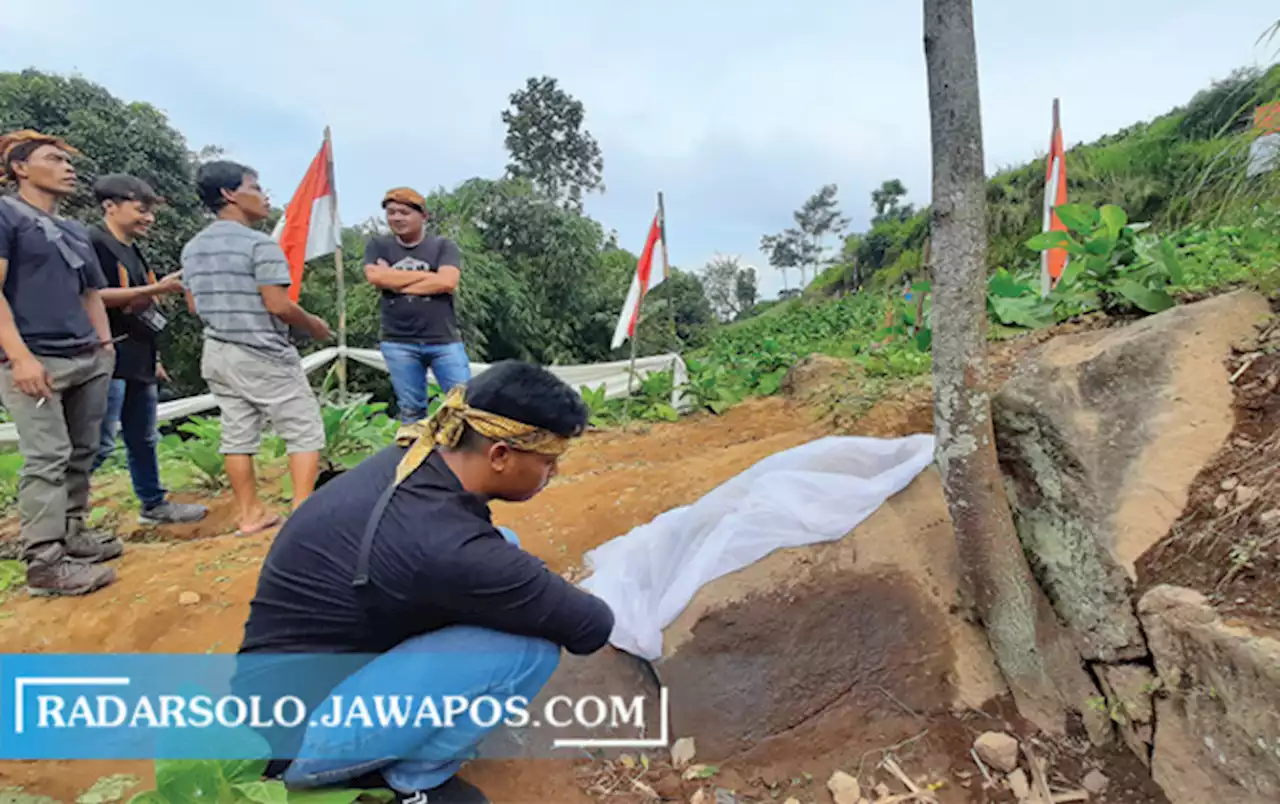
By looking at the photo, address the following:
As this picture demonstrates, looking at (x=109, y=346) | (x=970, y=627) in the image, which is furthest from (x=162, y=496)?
(x=970, y=627)

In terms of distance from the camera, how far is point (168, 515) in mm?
3285

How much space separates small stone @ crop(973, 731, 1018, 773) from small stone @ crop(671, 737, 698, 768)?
0.69 m

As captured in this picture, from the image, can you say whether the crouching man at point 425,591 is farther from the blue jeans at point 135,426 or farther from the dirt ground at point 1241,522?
the blue jeans at point 135,426

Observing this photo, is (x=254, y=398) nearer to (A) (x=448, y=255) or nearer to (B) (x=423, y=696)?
(A) (x=448, y=255)

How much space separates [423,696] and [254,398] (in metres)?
1.90

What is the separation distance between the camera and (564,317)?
545 inches

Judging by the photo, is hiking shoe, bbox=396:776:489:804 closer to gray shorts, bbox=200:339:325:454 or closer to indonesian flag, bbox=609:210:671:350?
gray shorts, bbox=200:339:325:454

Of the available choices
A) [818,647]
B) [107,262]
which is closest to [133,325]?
[107,262]

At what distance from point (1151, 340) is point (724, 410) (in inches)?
151

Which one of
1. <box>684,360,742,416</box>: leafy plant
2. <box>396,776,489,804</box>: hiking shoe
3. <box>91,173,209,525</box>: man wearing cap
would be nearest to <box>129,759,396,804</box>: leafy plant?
<box>396,776,489,804</box>: hiking shoe

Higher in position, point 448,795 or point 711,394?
point 711,394

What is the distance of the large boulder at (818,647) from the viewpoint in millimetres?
1860

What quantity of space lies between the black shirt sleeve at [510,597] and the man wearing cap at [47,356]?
188 cm

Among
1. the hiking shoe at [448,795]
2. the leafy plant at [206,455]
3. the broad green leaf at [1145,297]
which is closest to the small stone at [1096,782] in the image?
the hiking shoe at [448,795]
